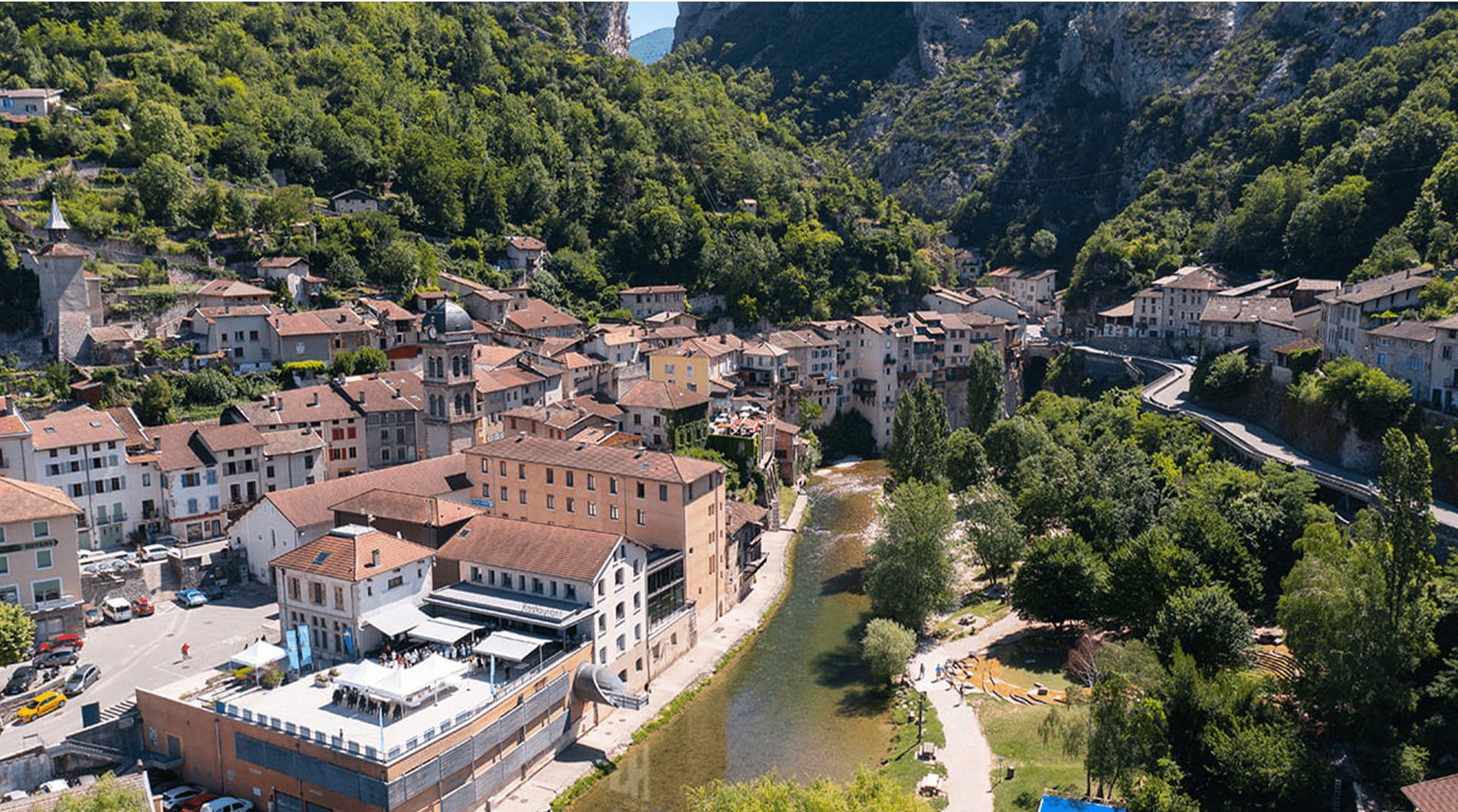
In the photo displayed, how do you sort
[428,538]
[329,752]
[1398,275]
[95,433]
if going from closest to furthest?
1. [329,752]
2. [428,538]
3. [95,433]
4. [1398,275]

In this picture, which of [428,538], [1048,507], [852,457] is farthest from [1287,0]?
[428,538]

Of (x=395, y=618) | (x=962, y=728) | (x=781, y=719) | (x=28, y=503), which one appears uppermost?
(x=28, y=503)

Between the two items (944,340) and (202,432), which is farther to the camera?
(944,340)

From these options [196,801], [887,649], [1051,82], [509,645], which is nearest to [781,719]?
[887,649]

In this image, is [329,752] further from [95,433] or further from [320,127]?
[320,127]

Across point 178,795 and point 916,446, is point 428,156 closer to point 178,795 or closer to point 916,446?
point 916,446

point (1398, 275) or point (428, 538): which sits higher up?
point (1398, 275)
